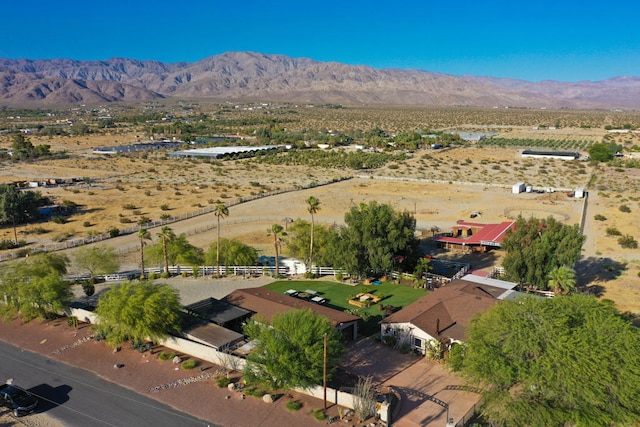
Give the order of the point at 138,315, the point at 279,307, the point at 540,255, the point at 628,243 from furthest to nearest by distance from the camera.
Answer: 1. the point at 628,243
2. the point at 540,255
3. the point at 279,307
4. the point at 138,315

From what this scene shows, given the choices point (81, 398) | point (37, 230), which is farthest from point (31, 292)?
point (37, 230)

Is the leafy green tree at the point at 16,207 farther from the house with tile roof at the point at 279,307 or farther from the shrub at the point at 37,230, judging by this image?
the house with tile roof at the point at 279,307

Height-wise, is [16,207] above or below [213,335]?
above

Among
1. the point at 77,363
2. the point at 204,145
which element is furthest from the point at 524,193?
the point at 204,145

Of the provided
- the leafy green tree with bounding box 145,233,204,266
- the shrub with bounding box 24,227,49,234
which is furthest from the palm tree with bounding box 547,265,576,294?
the shrub with bounding box 24,227,49,234

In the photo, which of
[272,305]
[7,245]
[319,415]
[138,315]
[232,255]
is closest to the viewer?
[319,415]

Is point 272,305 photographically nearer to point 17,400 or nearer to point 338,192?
point 17,400

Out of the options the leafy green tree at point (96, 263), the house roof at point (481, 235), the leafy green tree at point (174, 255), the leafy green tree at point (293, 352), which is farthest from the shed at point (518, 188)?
the leafy green tree at point (293, 352)
